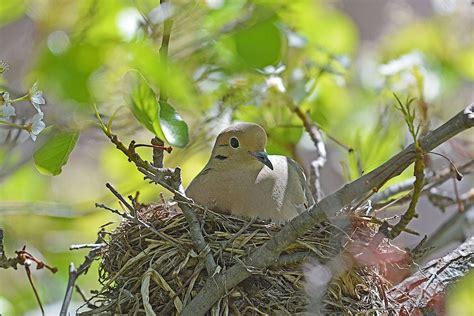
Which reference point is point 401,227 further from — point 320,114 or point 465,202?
point 465,202

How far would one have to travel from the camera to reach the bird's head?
2986mm

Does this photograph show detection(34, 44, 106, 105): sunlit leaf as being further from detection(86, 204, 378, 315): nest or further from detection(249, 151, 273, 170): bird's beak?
detection(249, 151, 273, 170): bird's beak

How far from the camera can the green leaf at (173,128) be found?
2201mm

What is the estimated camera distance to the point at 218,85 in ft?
11.0

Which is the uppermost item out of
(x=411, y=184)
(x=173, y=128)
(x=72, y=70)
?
(x=72, y=70)

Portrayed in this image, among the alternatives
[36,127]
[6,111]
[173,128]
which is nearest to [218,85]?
[173,128]

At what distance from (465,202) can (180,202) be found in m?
1.51

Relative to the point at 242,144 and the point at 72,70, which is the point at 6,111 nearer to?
the point at 72,70

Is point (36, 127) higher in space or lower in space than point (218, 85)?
higher

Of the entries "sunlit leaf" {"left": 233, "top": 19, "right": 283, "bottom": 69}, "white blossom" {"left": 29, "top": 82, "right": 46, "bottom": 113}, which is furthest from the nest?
"white blossom" {"left": 29, "top": 82, "right": 46, "bottom": 113}

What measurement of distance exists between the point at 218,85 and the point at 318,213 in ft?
4.37

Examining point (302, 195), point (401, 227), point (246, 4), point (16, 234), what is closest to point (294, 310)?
point (401, 227)

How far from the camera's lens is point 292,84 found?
341cm

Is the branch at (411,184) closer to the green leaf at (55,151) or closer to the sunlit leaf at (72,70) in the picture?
the green leaf at (55,151)
